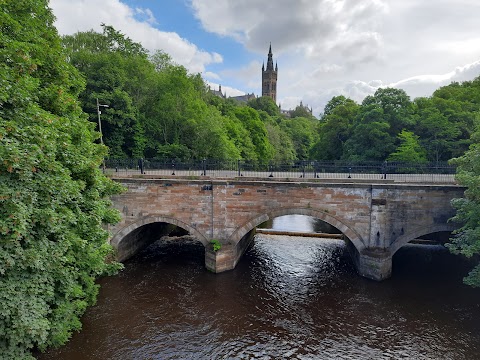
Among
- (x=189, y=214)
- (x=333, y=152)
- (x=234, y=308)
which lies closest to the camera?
(x=234, y=308)

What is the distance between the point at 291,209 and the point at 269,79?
11825cm

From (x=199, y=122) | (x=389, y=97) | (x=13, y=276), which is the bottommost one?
(x=13, y=276)

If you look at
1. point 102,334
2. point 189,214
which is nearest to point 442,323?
point 189,214

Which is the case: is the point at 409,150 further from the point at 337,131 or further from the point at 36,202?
the point at 36,202

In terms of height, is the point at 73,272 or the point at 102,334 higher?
the point at 73,272

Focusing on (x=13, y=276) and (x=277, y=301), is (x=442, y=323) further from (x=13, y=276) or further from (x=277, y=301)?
(x=13, y=276)

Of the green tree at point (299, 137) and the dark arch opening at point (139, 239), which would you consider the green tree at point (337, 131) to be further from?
the green tree at point (299, 137)

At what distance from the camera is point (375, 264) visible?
15.6 metres

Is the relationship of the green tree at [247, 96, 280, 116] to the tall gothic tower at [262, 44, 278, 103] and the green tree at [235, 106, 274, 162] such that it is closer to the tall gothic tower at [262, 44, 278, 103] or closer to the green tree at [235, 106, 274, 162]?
the green tree at [235, 106, 274, 162]

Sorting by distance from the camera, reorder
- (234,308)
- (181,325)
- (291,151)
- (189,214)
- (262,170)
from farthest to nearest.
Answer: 1. (291,151)
2. (262,170)
3. (189,214)
4. (234,308)
5. (181,325)

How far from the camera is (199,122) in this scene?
2969 cm

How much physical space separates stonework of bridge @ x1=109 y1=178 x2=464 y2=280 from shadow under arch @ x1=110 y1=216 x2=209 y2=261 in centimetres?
6

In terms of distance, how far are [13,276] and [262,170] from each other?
1453 centimetres

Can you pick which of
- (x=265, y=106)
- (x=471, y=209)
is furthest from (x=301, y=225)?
(x=265, y=106)
